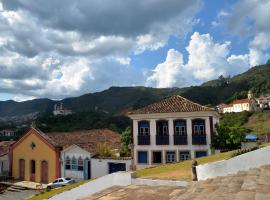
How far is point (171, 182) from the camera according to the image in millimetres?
14039

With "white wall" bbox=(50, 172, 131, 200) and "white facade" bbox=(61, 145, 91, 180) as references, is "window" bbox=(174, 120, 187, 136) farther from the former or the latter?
"white wall" bbox=(50, 172, 131, 200)

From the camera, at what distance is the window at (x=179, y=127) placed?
1176 inches

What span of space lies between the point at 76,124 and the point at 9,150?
152 feet

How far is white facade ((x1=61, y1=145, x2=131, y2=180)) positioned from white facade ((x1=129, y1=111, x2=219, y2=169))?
5.85 ft

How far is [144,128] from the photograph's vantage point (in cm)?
3092

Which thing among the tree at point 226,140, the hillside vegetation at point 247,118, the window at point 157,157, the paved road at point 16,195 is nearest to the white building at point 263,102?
the hillside vegetation at point 247,118

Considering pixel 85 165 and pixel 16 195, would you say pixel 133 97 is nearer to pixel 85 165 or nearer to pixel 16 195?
pixel 85 165

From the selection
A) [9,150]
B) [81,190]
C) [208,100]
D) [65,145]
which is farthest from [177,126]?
[208,100]

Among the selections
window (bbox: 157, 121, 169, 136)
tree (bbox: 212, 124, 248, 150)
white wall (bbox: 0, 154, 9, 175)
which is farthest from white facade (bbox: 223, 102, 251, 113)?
window (bbox: 157, 121, 169, 136)

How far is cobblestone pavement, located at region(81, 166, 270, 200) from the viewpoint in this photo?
8123 mm

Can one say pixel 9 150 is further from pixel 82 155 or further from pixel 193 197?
pixel 193 197

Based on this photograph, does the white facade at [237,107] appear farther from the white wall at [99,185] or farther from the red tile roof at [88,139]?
the white wall at [99,185]

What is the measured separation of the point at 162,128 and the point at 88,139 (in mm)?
10804

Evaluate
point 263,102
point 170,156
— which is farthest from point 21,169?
point 263,102
